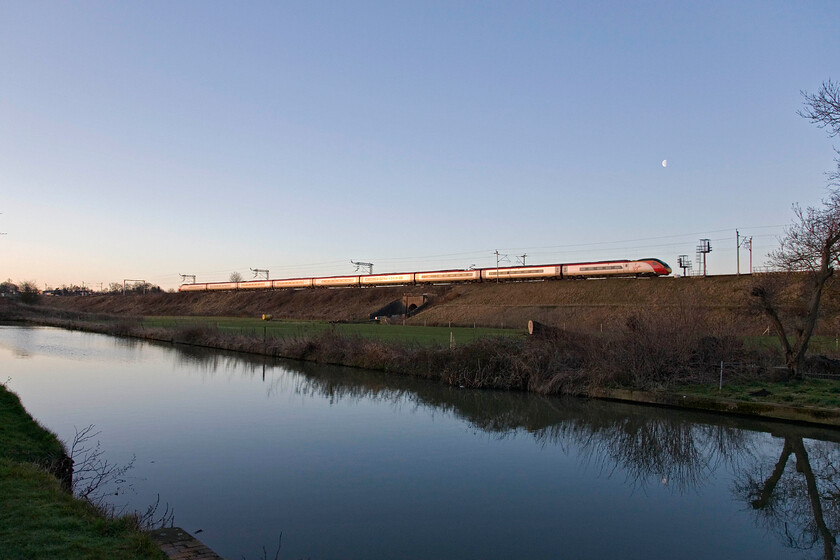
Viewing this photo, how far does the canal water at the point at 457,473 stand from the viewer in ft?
25.6

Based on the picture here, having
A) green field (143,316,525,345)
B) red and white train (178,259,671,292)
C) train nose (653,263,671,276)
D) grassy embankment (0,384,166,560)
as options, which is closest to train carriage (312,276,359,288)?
red and white train (178,259,671,292)

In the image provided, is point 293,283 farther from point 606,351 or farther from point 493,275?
point 606,351

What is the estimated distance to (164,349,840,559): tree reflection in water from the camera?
920cm

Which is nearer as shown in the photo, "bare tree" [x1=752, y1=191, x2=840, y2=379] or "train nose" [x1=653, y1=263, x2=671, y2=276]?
"bare tree" [x1=752, y1=191, x2=840, y2=379]

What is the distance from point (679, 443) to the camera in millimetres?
13156

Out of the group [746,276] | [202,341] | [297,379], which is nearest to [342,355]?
[297,379]

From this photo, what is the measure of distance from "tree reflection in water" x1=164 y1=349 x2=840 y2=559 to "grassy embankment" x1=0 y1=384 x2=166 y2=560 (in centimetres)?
793

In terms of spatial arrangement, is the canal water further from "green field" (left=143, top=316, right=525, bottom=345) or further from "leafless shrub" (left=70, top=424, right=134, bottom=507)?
"green field" (left=143, top=316, right=525, bottom=345)

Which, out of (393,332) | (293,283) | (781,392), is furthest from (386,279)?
(781,392)

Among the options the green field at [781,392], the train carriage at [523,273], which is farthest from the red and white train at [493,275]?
the green field at [781,392]

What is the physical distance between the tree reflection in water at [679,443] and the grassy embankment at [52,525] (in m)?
7.93

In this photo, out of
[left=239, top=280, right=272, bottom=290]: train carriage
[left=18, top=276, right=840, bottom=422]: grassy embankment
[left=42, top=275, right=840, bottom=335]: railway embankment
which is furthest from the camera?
[left=239, top=280, right=272, bottom=290]: train carriage

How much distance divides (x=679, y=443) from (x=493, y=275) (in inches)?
2012

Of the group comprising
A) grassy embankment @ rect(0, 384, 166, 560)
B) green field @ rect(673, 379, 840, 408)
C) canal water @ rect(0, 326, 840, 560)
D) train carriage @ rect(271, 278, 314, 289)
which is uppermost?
train carriage @ rect(271, 278, 314, 289)
